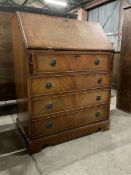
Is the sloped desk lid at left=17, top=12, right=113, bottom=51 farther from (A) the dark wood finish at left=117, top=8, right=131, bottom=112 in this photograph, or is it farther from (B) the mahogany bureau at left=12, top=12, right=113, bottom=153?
(A) the dark wood finish at left=117, top=8, right=131, bottom=112

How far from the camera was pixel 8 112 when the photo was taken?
2.93 m

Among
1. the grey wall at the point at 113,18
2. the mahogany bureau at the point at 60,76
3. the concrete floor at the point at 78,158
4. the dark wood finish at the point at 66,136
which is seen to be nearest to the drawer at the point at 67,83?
the mahogany bureau at the point at 60,76

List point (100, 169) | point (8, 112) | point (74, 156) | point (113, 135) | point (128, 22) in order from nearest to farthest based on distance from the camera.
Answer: point (100, 169)
point (74, 156)
point (113, 135)
point (128, 22)
point (8, 112)

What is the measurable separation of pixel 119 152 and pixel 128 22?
6.55ft

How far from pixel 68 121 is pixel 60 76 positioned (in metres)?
0.57

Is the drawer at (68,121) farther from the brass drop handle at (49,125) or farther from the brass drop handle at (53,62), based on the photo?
the brass drop handle at (53,62)

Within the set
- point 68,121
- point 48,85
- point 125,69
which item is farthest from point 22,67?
point 125,69

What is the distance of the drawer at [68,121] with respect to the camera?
184 cm

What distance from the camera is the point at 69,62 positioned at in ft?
5.99

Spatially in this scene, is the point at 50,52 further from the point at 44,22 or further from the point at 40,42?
the point at 44,22

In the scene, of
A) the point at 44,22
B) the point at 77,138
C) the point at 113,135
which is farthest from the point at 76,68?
the point at 113,135

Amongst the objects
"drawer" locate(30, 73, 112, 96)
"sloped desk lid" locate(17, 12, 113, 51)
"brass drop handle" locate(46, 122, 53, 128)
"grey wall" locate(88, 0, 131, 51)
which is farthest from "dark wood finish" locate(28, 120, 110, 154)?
"grey wall" locate(88, 0, 131, 51)

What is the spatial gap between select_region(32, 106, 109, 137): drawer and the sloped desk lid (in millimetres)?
773

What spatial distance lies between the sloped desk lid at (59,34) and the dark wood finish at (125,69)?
2.74 feet
